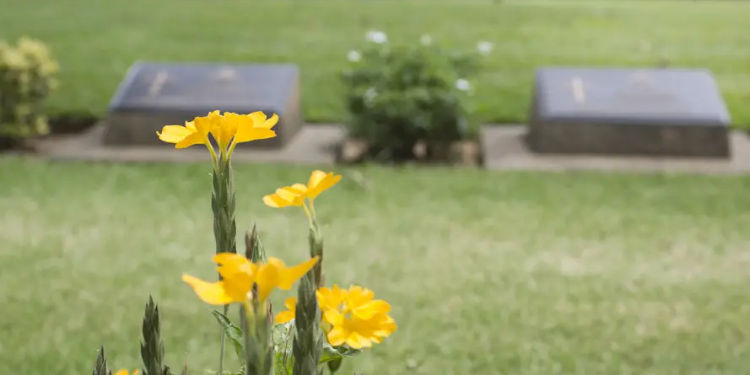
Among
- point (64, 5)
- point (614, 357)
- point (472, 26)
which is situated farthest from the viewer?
point (64, 5)

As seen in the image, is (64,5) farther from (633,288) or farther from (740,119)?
(633,288)

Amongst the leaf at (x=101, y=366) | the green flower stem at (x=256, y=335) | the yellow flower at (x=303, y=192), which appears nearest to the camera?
the green flower stem at (x=256, y=335)

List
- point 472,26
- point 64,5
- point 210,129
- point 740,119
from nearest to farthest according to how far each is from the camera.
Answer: point 210,129 → point 740,119 → point 472,26 → point 64,5

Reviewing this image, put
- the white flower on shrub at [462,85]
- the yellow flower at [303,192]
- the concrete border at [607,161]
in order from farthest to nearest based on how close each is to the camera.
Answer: the white flower on shrub at [462,85] < the concrete border at [607,161] < the yellow flower at [303,192]

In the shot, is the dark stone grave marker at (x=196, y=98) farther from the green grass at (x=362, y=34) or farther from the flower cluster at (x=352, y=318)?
the flower cluster at (x=352, y=318)

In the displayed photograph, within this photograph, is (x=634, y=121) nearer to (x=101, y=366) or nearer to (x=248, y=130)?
(x=248, y=130)

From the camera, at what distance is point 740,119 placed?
7.70m

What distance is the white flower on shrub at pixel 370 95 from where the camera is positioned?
6.73 metres

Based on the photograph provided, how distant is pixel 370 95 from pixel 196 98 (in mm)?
1366

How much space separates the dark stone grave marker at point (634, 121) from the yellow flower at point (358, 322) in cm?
549

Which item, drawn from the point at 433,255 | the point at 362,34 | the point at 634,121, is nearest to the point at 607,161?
the point at 634,121

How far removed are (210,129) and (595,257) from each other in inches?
150

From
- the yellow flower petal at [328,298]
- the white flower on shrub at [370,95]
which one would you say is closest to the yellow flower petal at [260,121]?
the yellow flower petal at [328,298]

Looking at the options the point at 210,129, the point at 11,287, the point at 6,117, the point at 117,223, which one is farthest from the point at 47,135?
the point at 210,129
